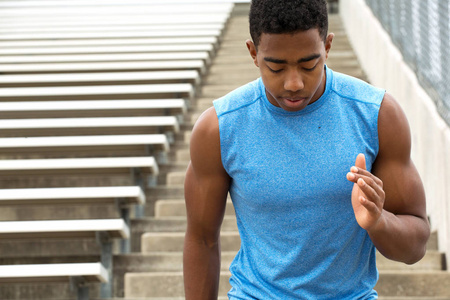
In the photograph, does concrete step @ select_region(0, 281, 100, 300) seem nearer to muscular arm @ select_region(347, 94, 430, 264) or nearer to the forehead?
muscular arm @ select_region(347, 94, 430, 264)

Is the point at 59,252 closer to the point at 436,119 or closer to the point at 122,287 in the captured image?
the point at 122,287

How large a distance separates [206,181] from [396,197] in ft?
1.37

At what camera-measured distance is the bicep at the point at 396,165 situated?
1.65 m

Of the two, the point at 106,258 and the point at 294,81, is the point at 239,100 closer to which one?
the point at 294,81

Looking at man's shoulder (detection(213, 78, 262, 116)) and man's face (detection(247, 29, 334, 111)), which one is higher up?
man's face (detection(247, 29, 334, 111))

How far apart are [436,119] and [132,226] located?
67.7 inches

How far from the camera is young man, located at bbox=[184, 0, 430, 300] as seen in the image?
1.58 m

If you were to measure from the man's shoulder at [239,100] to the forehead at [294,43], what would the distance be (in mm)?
193

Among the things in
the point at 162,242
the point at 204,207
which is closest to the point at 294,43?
the point at 204,207

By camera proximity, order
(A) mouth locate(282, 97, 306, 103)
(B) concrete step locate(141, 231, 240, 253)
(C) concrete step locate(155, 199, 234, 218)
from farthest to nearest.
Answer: (C) concrete step locate(155, 199, 234, 218), (B) concrete step locate(141, 231, 240, 253), (A) mouth locate(282, 97, 306, 103)

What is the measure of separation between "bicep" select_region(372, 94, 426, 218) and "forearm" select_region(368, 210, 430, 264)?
0.12 feet

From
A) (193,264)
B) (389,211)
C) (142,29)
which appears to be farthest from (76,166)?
(142,29)

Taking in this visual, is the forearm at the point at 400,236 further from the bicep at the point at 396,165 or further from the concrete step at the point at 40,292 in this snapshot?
the concrete step at the point at 40,292

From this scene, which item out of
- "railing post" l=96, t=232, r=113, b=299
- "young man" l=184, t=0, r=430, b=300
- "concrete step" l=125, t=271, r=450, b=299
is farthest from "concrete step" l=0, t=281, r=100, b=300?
"young man" l=184, t=0, r=430, b=300
